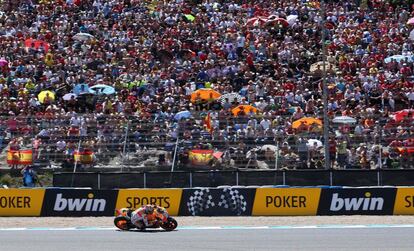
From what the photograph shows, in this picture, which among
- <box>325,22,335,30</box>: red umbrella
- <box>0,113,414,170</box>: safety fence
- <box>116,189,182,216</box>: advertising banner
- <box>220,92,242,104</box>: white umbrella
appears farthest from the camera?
<box>325,22,335,30</box>: red umbrella

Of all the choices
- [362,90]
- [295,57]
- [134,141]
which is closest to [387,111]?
[362,90]

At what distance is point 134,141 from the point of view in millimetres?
31500

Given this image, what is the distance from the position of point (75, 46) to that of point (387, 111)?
1255 centimetres

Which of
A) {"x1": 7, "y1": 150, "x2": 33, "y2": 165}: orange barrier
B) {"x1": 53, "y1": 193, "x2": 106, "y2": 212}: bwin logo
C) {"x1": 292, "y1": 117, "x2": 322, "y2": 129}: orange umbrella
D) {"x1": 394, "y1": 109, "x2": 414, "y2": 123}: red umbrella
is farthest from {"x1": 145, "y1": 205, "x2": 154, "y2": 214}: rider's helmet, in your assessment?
{"x1": 394, "y1": 109, "x2": 414, "y2": 123}: red umbrella

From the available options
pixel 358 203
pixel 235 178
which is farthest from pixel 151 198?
pixel 358 203

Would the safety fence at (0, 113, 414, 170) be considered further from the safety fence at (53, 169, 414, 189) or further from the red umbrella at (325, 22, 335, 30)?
the red umbrella at (325, 22, 335, 30)

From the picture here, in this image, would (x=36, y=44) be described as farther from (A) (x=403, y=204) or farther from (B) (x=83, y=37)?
(A) (x=403, y=204)

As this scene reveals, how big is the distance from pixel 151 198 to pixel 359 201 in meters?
5.40

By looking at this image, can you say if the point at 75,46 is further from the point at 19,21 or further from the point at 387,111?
the point at 387,111

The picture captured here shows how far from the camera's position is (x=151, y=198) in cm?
2720

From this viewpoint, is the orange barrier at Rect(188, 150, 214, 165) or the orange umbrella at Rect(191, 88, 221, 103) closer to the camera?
the orange barrier at Rect(188, 150, 214, 165)

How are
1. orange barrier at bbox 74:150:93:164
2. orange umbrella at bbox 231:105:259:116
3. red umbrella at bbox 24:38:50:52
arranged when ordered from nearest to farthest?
orange barrier at bbox 74:150:93:164 → orange umbrella at bbox 231:105:259:116 → red umbrella at bbox 24:38:50:52

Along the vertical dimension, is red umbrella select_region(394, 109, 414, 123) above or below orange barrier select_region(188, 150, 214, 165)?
above

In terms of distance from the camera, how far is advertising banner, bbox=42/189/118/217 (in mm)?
27172
